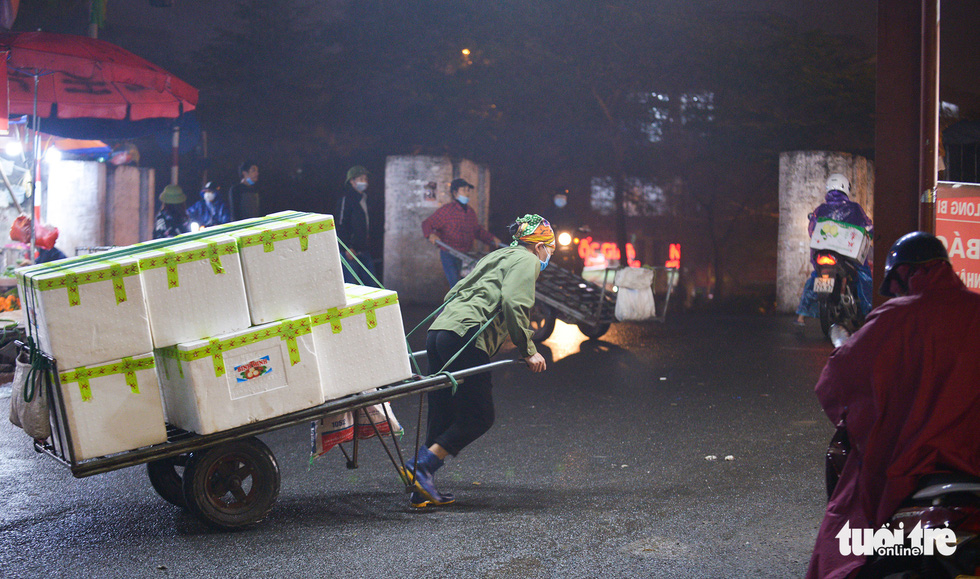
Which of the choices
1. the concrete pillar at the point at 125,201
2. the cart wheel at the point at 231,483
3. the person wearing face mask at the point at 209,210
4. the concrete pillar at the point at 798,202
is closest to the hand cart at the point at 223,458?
the cart wheel at the point at 231,483

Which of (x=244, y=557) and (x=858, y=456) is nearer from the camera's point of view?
(x=858, y=456)

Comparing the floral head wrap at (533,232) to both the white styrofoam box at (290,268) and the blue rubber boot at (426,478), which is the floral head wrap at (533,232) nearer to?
the white styrofoam box at (290,268)

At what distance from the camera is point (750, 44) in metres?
20.4

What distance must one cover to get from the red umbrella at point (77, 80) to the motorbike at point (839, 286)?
8726 millimetres

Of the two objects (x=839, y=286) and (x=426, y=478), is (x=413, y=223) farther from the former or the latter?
(x=426, y=478)

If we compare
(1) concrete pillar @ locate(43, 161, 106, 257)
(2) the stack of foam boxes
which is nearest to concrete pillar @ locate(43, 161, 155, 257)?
(1) concrete pillar @ locate(43, 161, 106, 257)

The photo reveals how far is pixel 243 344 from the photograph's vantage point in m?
4.08

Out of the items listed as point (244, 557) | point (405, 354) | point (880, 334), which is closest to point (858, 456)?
point (880, 334)

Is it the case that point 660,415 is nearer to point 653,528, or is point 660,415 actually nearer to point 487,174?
point 653,528

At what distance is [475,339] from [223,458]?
164 centimetres

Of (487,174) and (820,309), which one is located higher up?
(487,174)

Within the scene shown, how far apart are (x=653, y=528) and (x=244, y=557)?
218 centimetres

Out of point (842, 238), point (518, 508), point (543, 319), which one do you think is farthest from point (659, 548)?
point (842, 238)

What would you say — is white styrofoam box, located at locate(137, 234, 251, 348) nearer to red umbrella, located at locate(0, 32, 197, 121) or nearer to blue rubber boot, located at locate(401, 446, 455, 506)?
blue rubber boot, located at locate(401, 446, 455, 506)
